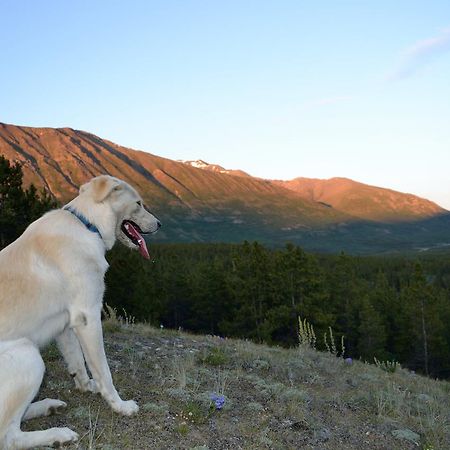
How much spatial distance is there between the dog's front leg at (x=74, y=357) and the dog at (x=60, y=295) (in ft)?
0.03

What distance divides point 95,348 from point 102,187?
1.58 m

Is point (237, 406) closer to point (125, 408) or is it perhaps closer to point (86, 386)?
point (125, 408)

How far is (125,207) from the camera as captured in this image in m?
4.84

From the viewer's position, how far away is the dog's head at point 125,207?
15.4 ft

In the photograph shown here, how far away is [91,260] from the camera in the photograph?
432 centimetres

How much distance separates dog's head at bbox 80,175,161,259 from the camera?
185 inches

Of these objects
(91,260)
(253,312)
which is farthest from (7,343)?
(253,312)

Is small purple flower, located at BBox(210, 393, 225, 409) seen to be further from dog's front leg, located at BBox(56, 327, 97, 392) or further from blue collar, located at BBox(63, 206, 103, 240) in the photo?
blue collar, located at BBox(63, 206, 103, 240)

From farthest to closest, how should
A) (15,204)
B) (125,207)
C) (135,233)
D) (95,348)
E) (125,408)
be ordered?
(15,204)
(135,233)
(125,207)
(125,408)
(95,348)

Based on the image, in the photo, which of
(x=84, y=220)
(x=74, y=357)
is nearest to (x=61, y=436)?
(x=74, y=357)

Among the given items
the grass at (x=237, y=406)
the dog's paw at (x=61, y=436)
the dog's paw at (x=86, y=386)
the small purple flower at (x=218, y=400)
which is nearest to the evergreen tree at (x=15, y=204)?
the grass at (x=237, y=406)

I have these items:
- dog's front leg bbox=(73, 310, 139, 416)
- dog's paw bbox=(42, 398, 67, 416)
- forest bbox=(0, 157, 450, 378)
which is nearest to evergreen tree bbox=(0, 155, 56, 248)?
forest bbox=(0, 157, 450, 378)

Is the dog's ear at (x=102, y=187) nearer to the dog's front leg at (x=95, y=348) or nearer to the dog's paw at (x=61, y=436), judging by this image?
the dog's front leg at (x=95, y=348)

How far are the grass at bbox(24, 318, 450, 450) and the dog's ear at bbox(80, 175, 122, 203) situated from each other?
209 cm
